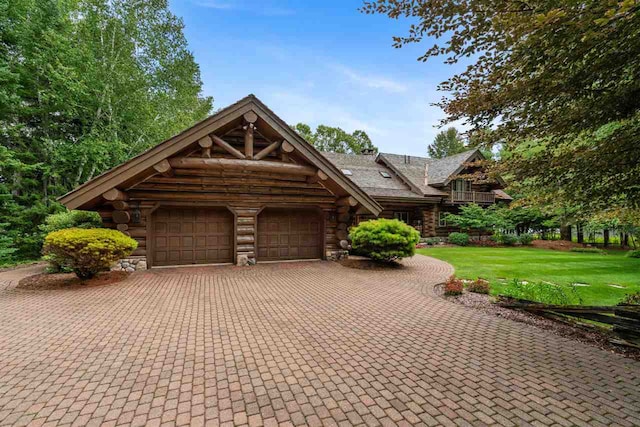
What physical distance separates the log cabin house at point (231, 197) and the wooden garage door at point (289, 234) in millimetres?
41

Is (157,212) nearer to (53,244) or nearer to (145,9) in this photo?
(53,244)

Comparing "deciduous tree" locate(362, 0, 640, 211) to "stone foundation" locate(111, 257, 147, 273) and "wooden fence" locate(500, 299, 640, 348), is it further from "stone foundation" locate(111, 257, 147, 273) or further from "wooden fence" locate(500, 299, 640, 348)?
"stone foundation" locate(111, 257, 147, 273)

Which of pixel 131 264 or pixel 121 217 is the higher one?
pixel 121 217

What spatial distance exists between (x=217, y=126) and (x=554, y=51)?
8139mm

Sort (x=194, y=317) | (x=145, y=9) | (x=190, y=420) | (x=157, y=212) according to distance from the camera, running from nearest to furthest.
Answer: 1. (x=190, y=420)
2. (x=194, y=317)
3. (x=157, y=212)
4. (x=145, y=9)

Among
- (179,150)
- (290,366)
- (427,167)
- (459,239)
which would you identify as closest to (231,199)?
(179,150)

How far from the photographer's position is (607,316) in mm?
4465

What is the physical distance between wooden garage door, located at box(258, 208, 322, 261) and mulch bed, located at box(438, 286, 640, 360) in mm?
5939

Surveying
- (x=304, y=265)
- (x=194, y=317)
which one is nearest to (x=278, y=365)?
(x=194, y=317)

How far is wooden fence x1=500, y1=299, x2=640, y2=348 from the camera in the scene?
4.15 metres

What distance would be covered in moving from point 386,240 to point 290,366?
23.0 ft

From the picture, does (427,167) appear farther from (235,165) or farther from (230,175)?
(235,165)

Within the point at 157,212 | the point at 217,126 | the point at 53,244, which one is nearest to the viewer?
the point at 53,244

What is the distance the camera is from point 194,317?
5.14 m
